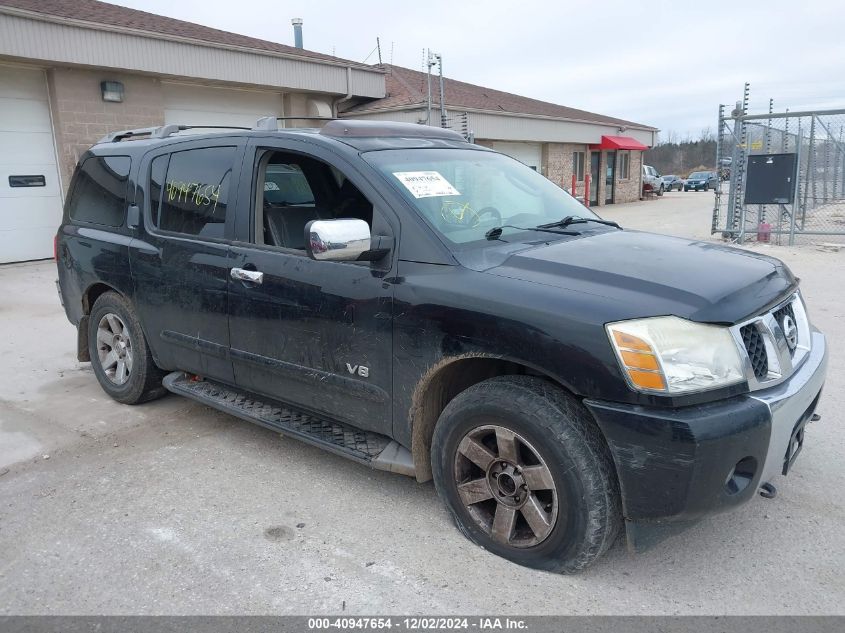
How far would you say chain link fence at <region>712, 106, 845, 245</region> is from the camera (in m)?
12.1

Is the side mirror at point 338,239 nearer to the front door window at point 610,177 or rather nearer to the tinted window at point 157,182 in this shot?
the tinted window at point 157,182

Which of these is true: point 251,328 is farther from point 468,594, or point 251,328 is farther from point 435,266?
point 468,594

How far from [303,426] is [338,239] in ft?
4.12

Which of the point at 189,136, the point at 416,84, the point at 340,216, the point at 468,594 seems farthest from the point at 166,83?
the point at 468,594

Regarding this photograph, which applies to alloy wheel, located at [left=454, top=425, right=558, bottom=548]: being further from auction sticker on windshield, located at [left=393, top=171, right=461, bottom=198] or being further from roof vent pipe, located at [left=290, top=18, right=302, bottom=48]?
roof vent pipe, located at [left=290, top=18, right=302, bottom=48]

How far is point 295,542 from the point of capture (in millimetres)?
3084

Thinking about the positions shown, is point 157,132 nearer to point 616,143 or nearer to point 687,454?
point 687,454

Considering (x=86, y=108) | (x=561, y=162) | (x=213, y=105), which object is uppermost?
(x=213, y=105)

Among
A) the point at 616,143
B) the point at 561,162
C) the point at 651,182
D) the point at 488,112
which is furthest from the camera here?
the point at 651,182

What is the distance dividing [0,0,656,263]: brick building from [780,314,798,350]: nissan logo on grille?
32.8 feet

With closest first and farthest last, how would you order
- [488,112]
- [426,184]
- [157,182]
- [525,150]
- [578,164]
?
[426,184]
[157,182]
[488,112]
[525,150]
[578,164]

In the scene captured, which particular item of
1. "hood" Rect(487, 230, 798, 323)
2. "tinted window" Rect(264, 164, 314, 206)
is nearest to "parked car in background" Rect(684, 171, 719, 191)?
"hood" Rect(487, 230, 798, 323)

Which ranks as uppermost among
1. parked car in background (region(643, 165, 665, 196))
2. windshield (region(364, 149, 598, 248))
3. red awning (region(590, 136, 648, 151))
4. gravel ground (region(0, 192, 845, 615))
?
red awning (region(590, 136, 648, 151))

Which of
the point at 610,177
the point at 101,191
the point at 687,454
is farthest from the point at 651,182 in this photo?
the point at 687,454
